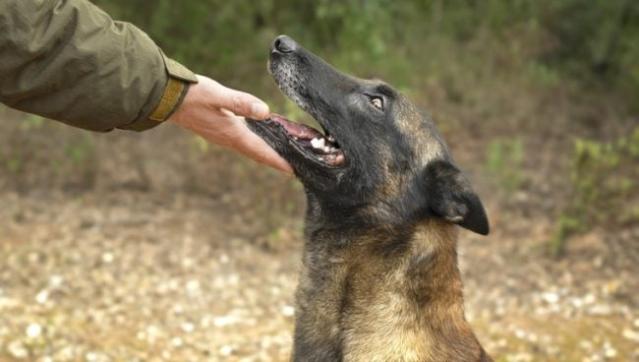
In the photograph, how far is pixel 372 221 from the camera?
12.9ft

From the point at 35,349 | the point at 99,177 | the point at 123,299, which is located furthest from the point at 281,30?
the point at 35,349

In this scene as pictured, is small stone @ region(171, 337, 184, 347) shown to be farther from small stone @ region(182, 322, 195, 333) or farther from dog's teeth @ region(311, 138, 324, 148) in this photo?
dog's teeth @ region(311, 138, 324, 148)

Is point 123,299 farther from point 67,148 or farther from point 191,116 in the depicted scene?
point 191,116

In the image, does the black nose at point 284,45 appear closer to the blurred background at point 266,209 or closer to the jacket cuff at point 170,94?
the jacket cuff at point 170,94

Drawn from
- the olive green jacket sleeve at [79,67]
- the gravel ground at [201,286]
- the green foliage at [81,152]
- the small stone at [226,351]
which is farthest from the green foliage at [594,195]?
the olive green jacket sleeve at [79,67]

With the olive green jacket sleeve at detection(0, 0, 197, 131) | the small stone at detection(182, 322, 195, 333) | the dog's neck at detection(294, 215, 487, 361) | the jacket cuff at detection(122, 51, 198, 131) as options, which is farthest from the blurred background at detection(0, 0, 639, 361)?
the olive green jacket sleeve at detection(0, 0, 197, 131)

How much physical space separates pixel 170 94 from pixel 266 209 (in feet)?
12.8

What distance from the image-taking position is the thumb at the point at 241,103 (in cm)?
362

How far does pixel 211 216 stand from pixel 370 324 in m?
3.90

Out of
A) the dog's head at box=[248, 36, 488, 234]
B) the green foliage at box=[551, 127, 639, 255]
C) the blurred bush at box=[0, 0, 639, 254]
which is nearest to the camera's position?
the dog's head at box=[248, 36, 488, 234]

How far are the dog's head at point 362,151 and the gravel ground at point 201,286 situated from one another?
6.92 feet

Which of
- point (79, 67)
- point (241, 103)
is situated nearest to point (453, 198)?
point (241, 103)

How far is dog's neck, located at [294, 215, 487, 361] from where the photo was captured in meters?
3.78

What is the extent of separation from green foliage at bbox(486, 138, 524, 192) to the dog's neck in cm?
443
